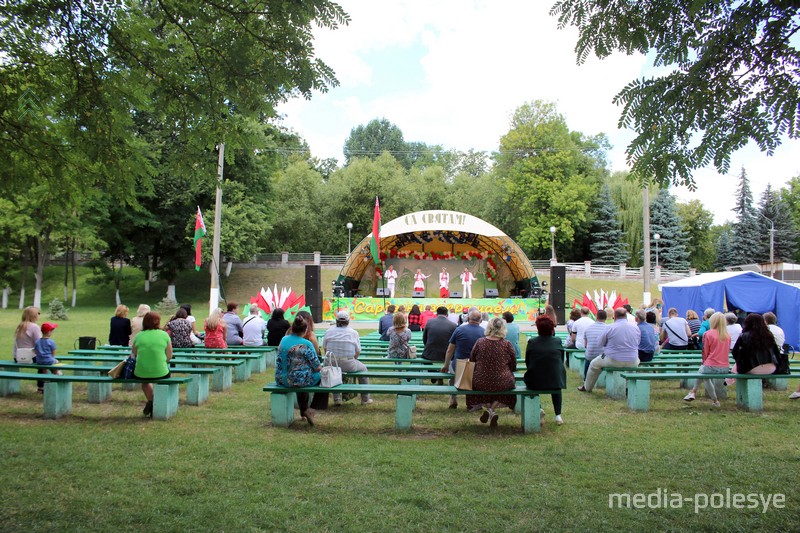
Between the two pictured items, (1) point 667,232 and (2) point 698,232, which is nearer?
(1) point 667,232

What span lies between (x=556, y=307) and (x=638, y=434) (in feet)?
52.8

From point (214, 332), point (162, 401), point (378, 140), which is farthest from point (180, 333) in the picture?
point (378, 140)

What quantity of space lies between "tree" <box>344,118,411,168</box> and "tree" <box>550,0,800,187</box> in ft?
252

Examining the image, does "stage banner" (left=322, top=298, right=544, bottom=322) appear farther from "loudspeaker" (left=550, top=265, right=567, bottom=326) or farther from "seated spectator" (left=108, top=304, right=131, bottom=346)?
"seated spectator" (left=108, top=304, right=131, bottom=346)

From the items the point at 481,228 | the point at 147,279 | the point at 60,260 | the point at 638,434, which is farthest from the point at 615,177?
the point at 638,434

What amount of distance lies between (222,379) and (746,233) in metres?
50.0

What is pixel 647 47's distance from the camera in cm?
444

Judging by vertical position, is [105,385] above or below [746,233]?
below

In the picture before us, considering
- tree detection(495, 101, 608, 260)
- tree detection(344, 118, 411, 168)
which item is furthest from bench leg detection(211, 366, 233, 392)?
Result: tree detection(344, 118, 411, 168)

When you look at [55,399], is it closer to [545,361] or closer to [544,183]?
[545,361]

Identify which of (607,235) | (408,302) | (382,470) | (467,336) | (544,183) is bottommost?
(382,470)

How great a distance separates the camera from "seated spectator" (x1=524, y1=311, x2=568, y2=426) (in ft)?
21.2

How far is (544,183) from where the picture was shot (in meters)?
47.5

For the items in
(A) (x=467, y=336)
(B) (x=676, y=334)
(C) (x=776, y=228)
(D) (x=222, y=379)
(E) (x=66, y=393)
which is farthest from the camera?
(C) (x=776, y=228)
